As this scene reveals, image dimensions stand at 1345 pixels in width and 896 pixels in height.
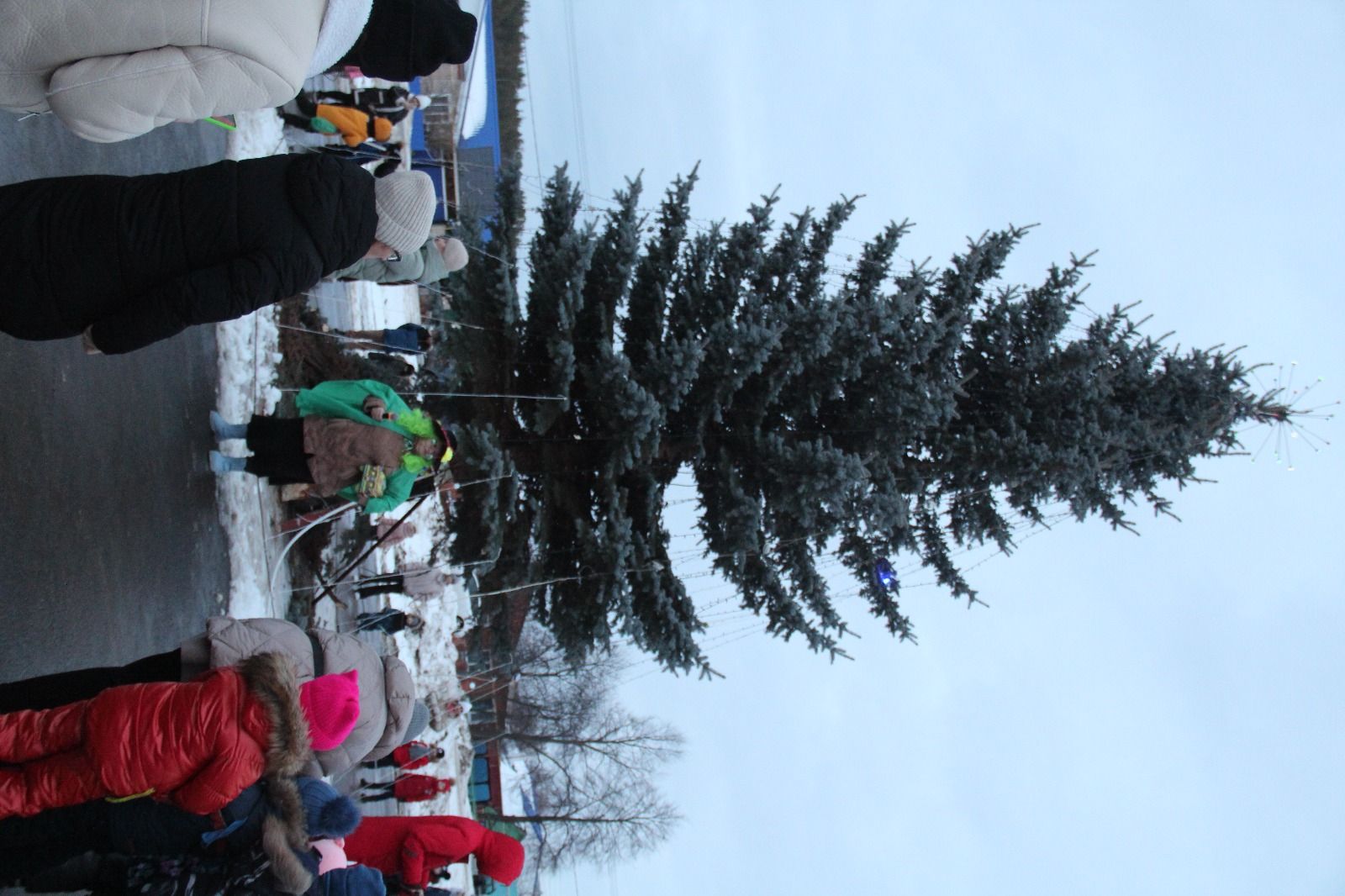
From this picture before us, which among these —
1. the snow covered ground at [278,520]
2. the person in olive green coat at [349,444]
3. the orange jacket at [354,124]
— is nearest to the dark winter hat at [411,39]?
the person in olive green coat at [349,444]

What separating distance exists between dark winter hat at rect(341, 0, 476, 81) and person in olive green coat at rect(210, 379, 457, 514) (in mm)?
2687

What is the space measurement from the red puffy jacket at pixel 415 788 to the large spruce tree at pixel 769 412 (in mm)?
3500

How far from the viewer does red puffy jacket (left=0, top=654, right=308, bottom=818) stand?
402 centimetres

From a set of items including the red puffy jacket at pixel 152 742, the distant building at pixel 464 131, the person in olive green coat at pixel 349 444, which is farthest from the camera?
the distant building at pixel 464 131

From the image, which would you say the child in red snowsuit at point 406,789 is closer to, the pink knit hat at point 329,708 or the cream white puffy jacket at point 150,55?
the pink knit hat at point 329,708

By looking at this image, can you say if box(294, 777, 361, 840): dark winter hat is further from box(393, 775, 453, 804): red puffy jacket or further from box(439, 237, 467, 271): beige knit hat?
box(393, 775, 453, 804): red puffy jacket

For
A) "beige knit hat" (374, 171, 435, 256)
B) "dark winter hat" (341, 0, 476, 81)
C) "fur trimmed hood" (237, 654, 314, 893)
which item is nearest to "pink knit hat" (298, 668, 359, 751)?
"fur trimmed hood" (237, 654, 314, 893)

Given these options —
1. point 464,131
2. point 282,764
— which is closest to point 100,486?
point 282,764

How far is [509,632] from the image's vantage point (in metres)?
9.93

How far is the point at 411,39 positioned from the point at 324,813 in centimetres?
476

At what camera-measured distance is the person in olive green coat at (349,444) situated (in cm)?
728

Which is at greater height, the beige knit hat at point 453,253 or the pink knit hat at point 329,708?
the beige knit hat at point 453,253

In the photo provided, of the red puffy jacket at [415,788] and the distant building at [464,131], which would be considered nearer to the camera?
the red puffy jacket at [415,788]

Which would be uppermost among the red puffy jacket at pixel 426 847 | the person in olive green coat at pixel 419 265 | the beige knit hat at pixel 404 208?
the person in olive green coat at pixel 419 265
